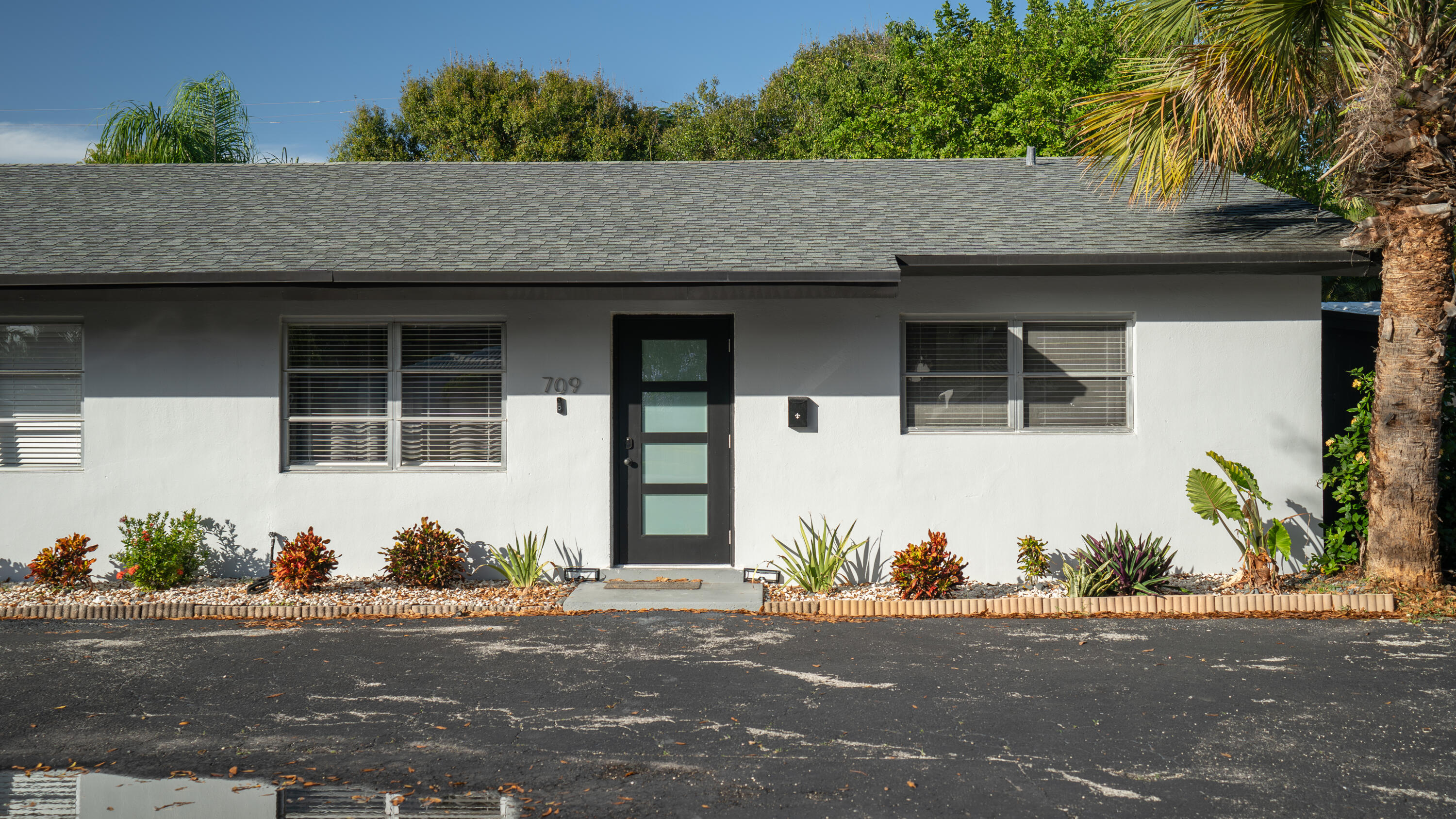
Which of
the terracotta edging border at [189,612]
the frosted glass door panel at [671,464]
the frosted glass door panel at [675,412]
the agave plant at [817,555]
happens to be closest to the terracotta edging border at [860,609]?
the terracotta edging border at [189,612]

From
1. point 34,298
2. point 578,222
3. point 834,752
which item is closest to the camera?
point 834,752

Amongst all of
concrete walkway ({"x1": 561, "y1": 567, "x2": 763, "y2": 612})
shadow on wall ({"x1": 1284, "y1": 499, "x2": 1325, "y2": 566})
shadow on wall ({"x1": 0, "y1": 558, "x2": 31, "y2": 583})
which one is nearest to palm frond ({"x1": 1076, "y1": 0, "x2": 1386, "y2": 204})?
shadow on wall ({"x1": 1284, "y1": 499, "x2": 1325, "y2": 566})

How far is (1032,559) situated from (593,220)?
530 centimetres

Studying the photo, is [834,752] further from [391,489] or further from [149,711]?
[391,489]

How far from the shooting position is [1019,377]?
8727 millimetres

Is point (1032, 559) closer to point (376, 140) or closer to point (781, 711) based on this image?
point (781, 711)

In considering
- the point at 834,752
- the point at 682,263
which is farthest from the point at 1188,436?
the point at 834,752

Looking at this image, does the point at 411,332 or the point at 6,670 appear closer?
the point at 6,670

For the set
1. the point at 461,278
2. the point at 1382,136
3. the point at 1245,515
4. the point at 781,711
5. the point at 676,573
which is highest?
the point at 1382,136

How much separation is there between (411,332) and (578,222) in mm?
1979

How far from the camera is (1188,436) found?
855cm

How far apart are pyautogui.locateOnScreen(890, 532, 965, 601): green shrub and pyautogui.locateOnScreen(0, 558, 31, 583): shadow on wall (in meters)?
7.77

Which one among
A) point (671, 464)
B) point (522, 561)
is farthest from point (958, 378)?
point (522, 561)

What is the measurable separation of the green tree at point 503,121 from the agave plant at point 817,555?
853 inches
